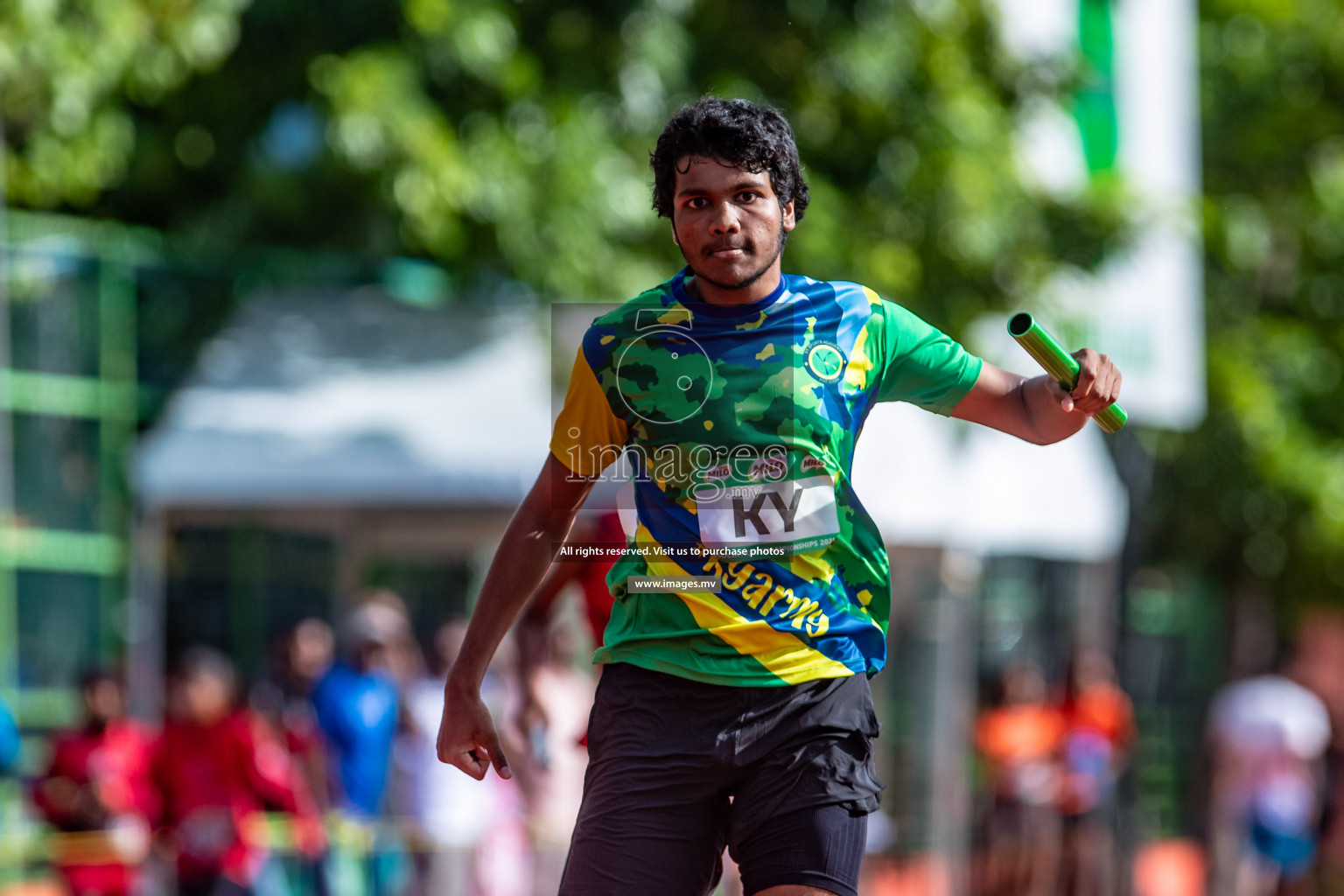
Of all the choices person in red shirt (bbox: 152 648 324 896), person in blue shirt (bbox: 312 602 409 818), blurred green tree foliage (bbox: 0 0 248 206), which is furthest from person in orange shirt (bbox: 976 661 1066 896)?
blurred green tree foliage (bbox: 0 0 248 206)

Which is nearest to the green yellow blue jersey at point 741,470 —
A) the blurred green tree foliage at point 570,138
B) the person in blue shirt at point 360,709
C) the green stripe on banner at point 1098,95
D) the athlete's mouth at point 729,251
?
the athlete's mouth at point 729,251

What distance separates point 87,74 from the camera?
9.81 metres

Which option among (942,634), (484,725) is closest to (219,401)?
(942,634)

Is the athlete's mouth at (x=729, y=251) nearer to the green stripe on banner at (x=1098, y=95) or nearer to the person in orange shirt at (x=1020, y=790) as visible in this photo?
the person in orange shirt at (x=1020, y=790)

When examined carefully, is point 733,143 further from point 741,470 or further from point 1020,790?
point 1020,790

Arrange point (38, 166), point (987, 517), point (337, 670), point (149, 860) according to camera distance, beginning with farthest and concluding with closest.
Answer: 1. point (987, 517)
2. point (38, 166)
3. point (337, 670)
4. point (149, 860)

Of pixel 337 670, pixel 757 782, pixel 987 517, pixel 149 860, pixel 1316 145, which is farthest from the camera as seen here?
pixel 1316 145

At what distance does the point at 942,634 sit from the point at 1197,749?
8.74 m

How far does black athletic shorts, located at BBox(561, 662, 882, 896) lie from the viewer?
304 cm

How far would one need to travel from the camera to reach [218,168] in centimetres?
1108

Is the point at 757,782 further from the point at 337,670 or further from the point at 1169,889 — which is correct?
the point at 1169,889

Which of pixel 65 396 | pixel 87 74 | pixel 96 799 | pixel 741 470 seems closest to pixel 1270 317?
pixel 65 396

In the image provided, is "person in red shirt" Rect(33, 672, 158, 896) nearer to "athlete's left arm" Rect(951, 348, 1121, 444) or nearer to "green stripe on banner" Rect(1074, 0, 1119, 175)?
"athlete's left arm" Rect(951, 348, 1121, 444)

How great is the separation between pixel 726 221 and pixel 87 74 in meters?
7.65
